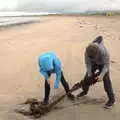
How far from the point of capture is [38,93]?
12578 mm

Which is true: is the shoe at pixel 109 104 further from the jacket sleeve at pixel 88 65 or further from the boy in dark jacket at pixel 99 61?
the jacket sleeve at pixel 88 65

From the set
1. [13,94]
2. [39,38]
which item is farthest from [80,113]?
[39,38]

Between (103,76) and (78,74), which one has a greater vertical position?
(103,76)

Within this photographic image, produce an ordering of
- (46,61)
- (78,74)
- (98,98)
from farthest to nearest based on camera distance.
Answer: (78,74), (98,98), (46,61)

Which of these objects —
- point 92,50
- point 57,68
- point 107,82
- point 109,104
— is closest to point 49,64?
point 57,68

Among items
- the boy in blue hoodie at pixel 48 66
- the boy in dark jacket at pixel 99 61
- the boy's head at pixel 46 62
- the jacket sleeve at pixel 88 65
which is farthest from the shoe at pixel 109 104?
the boy's head at pixel 46 62

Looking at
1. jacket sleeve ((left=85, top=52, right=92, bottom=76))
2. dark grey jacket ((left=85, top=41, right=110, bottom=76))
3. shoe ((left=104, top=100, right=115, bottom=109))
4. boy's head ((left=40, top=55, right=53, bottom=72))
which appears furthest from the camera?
shoe ((left=104, top=100, right=115, bottom=109))

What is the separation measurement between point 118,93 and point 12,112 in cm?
289

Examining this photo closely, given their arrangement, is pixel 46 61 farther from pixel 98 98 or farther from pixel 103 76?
pixel 98 98

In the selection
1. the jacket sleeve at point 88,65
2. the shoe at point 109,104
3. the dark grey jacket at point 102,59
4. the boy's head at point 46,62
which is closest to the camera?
the boy's head at point 46,62

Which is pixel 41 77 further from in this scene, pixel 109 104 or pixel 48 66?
pixel 48 66

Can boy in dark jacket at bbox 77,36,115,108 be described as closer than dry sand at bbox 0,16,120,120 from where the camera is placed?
Yes

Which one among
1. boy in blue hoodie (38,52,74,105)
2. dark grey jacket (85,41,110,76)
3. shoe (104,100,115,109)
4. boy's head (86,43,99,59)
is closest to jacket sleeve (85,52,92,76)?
dark grey jacket (85,41,110,76)

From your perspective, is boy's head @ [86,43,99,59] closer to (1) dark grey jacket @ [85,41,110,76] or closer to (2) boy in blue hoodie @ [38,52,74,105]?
(1) dark grey jacket @ [85,41,110,76]
